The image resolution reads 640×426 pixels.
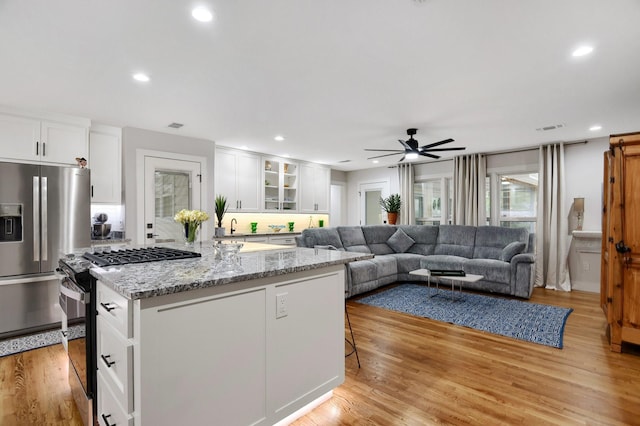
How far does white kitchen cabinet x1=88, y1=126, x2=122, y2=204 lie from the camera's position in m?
4.31

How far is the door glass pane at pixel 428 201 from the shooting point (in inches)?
289

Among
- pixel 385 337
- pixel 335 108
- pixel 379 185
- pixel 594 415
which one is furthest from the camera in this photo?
pixel 379 185

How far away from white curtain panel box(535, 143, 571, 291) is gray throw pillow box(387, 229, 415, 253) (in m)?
2.23

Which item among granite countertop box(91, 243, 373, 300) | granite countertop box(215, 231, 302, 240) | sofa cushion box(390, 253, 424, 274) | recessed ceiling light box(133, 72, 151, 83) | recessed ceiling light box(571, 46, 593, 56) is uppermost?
recessed ceiling light box(571, 46, 593, 56)

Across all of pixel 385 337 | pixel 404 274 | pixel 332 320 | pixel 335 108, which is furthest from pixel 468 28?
pixel 404 274

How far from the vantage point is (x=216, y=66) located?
8.84 ft

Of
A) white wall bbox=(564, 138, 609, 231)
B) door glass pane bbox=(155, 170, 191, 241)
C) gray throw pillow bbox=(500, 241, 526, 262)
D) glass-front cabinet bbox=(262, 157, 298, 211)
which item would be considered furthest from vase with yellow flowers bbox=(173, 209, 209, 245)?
white wall bbox=(564, 138, 609, 231)

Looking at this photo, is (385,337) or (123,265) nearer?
(123,265)

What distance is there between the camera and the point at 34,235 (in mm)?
3514

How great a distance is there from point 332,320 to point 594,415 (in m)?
1.72

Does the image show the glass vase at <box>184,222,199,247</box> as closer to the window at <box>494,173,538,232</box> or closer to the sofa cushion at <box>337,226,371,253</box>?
the sofa cushion at <box>337,226,371,253</box>

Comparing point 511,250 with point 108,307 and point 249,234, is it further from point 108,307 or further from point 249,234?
point 108,307

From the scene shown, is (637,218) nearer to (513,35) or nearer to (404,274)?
(513,35)

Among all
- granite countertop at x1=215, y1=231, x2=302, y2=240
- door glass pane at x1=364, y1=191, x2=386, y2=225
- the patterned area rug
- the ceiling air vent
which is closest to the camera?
the patterned area rug
